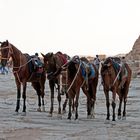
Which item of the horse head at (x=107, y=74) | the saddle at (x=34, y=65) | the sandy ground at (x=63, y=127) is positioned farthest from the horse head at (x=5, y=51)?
the horse head at (x=107, y=74)

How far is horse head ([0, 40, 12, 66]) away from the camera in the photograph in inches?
696

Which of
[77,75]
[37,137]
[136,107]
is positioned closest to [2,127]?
[37,137]

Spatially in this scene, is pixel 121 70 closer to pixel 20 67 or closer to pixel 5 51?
pixel 20 67

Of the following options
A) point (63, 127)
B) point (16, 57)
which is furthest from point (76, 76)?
point (16, 57)

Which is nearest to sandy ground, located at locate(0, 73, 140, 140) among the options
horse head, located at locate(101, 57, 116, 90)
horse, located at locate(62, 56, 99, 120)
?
horse, located at locate(62, 56, 99, 120)

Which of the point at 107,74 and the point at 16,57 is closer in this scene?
the point at 107,74

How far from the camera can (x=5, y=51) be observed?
17.7 metres

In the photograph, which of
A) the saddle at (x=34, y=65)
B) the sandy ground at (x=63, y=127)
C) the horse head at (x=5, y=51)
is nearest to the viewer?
the sandy ground at (x=63, y=127)

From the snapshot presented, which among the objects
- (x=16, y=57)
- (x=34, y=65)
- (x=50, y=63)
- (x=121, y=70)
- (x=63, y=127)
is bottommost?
(x=63, y=127)

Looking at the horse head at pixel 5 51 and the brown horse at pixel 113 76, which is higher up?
the horse head at pixel 5 51

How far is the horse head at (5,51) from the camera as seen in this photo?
58.0 ft

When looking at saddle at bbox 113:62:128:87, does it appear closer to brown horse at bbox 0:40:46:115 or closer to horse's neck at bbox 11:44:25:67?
brown horse at bbox 0:40:46:115

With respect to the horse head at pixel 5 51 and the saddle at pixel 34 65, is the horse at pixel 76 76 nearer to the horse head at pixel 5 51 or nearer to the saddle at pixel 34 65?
the saddle at pixel 34 65

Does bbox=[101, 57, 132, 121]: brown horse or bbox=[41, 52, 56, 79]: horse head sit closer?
bbox=[101, 57, 132, 121]: brown horse
